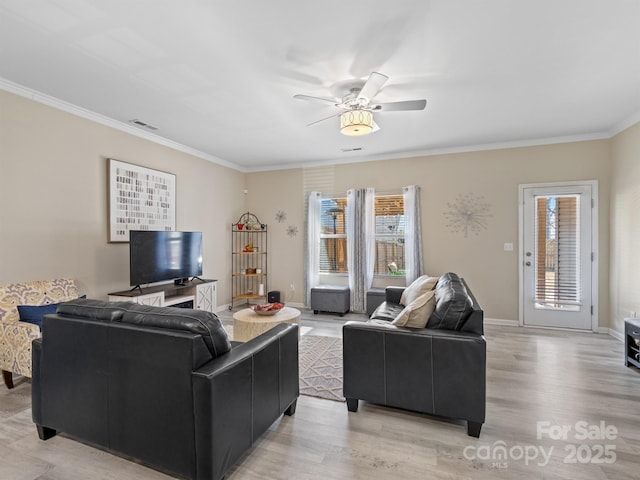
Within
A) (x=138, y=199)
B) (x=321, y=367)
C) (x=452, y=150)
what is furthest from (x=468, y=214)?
(x=138, y=199)

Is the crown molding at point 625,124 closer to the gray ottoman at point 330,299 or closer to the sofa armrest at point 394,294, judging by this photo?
the sofa armrest at point 394,294

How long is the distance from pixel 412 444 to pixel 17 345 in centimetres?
313

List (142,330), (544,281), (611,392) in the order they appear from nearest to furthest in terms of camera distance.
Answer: (142,330)
(611,392)
(544,281)

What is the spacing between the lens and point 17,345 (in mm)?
2637

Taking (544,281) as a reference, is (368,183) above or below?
above

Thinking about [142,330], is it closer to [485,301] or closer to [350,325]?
[350,325]

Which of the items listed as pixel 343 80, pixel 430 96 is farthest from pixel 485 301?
pixel 343 80

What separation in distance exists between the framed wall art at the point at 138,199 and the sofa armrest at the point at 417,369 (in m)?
3.28

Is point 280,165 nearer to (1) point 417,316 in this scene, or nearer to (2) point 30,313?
(2) point 30,313

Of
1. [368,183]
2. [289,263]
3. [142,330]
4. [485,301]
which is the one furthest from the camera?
[289,263]

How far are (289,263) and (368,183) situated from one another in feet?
6.92

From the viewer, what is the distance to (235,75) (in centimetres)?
287

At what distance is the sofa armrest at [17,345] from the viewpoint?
2.60 m

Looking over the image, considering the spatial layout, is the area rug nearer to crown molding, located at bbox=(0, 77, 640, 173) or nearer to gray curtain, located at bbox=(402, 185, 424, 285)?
gray curtain, located at bbox=(402, 185, 424, 285)
